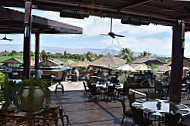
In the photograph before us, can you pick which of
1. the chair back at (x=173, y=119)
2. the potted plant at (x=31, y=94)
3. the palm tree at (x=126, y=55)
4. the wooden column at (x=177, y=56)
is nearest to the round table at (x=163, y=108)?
the chair back at (x=173, y=119)

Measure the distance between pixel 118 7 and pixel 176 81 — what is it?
161 inches

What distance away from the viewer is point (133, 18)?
24.5 feet

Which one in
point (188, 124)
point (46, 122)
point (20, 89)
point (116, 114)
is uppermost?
point (20, 89)

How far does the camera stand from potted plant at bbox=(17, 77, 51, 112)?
2568 millimetres

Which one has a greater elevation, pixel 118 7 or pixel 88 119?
pixel 118 7

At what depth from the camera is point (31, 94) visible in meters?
2.56

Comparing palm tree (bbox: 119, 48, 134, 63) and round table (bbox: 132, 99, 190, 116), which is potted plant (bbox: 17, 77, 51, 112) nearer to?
round table (bbox: 132, 99, 190, 116)

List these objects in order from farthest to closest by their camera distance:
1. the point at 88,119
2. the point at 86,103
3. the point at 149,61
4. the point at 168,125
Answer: the point at 149,61, the point at 86,103, the point at 88,119, the point at 168,125

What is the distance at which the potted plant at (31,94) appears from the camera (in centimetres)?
257

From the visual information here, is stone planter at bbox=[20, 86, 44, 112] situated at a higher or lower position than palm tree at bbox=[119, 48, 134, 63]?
lower

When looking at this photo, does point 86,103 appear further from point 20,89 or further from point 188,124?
point 20,89

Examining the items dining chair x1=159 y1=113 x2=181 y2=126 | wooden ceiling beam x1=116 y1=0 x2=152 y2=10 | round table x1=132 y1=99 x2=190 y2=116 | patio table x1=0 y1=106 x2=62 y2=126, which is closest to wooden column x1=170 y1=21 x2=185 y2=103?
wooden ceiling beam x1=116 y1=0 x2=152 y2=10

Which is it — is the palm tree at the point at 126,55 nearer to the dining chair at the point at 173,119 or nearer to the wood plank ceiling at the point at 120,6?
the wood plank ceiling at the point at 120,6

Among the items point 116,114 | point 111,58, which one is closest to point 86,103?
point 116,114
